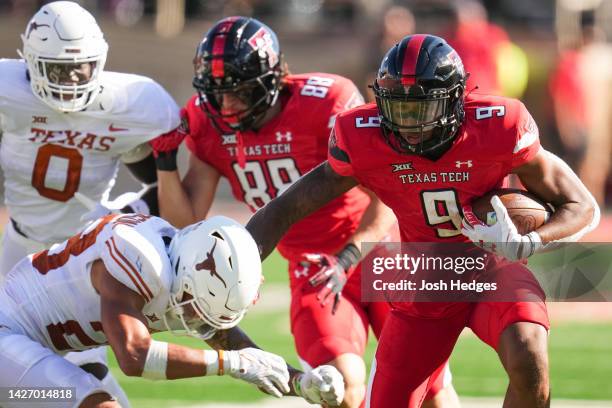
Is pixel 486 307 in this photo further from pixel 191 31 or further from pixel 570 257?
pixel 191 31

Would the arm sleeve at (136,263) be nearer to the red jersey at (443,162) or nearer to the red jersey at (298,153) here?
the red jersey at (443,162)

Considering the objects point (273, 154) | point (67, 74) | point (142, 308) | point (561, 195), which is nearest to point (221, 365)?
point (142, 308)

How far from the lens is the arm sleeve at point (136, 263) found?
4.36 metres

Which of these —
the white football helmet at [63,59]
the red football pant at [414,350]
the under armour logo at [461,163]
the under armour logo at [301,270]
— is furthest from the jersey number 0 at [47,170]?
the under armour logo at [461,163]

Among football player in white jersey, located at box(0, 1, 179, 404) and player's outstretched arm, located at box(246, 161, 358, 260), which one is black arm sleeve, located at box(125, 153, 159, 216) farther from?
player's outstretched arm, located at box(246, 161, 358, 260)

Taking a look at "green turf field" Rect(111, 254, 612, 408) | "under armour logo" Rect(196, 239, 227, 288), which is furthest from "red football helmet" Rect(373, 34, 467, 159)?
"green turf field" Rect(111, 254, 612, 408)

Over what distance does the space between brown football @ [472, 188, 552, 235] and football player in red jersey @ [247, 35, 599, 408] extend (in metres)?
0.04

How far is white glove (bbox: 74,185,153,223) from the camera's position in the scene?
19.5 feet

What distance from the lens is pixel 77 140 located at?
605 centimetres

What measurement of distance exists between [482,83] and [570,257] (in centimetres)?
609

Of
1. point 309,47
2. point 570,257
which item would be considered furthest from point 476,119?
point 309,47

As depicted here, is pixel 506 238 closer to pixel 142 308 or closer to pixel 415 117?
pixel 415 117

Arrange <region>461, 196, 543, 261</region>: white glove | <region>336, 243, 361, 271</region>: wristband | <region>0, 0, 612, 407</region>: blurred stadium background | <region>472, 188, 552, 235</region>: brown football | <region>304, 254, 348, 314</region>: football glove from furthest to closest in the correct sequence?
<region>0, 0, 612, 407</region>: blurred stadium background < <region>336, 243, 361, 271</region>: wristband < <region>304, 254, 348, 314</region>: football glove < <region>472, 188, 552, 235</region>: brown football < <region>461, 196, 543, 261</region>: white glove

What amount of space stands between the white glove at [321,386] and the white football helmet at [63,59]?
6.84ft
